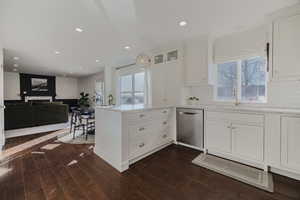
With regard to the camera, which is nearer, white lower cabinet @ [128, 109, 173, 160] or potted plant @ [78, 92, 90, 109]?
white lower cabinet @ [128, 109, 173, 160]

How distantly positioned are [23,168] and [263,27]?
493 cm

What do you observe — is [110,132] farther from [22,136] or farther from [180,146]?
[22,136]

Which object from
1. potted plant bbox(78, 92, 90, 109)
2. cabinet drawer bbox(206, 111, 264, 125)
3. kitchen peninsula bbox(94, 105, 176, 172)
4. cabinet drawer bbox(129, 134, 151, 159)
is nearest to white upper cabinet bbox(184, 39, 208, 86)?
cabinet drawer bbox(206, 111, 264, 125)

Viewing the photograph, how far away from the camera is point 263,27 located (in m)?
2.61

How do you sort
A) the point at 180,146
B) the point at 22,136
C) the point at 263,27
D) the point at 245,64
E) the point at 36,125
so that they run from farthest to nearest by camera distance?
the point at 36,125
the point at 22,136
the point at 180,146
the point at 245,64
the point at 263,27

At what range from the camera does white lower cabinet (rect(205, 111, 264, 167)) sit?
2.22 meters

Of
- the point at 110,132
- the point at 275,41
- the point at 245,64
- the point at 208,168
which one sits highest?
the point at 275,41

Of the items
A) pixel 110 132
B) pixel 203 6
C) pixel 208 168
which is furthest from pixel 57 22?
pixel 208 168

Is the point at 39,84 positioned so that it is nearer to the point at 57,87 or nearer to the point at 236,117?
the point at 57,87

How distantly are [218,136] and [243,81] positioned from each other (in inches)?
53.5

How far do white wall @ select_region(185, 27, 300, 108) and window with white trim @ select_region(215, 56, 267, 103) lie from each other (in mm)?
135

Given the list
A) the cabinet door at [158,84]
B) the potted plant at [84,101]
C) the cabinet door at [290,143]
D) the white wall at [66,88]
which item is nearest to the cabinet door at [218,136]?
the cabinet door at [290,143]

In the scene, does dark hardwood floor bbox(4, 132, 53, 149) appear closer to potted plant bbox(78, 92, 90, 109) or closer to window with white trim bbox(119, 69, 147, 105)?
window with white trim bbox(119, 69, 147, 105)

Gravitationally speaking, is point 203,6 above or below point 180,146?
above
